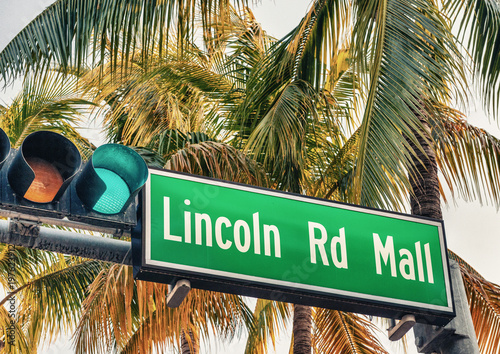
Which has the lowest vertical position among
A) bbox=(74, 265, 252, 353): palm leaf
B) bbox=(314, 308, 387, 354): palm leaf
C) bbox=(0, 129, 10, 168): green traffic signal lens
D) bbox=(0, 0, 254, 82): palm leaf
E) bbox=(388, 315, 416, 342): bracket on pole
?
bbox=(388, 315, 416, 342): bracket on pole

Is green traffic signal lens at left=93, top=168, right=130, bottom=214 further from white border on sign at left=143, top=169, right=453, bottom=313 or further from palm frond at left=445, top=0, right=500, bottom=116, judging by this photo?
palm frond at left=445, top=0, right=500, bottom=116

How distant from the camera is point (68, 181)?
409cm

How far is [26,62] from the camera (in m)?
7.38

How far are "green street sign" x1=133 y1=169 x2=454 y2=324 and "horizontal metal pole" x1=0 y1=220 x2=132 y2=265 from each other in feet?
0.33

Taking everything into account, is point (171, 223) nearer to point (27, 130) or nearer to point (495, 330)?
point (495, 330)

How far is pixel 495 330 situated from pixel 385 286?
6.27m

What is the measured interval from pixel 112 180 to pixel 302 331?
23.0ft

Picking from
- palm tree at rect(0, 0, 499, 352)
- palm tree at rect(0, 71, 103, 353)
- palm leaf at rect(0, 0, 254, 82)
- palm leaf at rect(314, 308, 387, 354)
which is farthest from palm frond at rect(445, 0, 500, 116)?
palm tree at rect(0, 71, 103, 353)

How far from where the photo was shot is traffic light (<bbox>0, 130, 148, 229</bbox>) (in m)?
4.05

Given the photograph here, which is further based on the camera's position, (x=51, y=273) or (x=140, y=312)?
(x=51, y=273)

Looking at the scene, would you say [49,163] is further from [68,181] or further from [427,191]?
[427,191]

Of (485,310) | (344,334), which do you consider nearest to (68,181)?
(485,310)

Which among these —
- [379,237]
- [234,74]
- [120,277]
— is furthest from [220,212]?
[234,74]

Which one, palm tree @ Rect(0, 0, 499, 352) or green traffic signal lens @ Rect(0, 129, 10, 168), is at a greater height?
palm tree @ Rect(0, 0, 499, 352)
